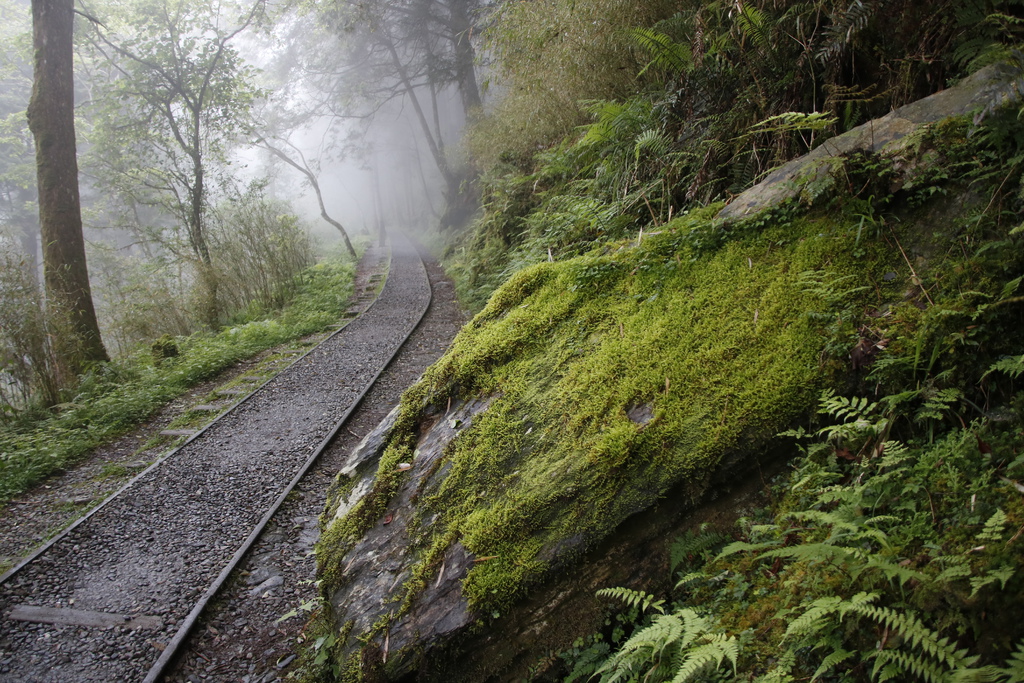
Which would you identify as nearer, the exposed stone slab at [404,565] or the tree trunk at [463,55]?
the exposed stone slab at [404,565]

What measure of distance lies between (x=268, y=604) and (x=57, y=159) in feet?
28.2

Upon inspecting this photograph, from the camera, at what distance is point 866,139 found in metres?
2.93

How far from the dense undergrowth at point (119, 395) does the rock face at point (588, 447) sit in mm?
4177

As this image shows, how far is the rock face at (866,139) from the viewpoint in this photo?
264 centimetres

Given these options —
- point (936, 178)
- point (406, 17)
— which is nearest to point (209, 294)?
point (936, 178)

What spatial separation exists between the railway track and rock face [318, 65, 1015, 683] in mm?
1112

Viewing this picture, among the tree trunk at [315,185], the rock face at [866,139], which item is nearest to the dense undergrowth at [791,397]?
the rock face at [866,139]

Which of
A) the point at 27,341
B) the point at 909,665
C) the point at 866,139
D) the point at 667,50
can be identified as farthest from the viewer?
the point at 27,341

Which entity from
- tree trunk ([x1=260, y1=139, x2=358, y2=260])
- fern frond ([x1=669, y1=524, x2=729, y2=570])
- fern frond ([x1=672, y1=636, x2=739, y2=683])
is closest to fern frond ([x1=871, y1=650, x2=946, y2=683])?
fern frond ([x1=672, y1=636, x2=739, y2=683])

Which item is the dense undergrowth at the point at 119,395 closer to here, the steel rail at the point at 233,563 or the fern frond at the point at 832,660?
the steel rail at the point at 233,563

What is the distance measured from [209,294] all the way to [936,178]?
12296 millimetres

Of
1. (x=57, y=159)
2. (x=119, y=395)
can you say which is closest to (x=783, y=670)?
(x=119, y=395)

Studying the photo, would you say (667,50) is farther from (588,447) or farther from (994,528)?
(994,528)

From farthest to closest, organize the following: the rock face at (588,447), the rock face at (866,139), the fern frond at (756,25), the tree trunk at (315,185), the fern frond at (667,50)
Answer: the tree trunk at (315,185)
the fern frond at (667,50)
the fern frond at (756,25)
the rock face at (866,139)
the rock face at (588,447)
